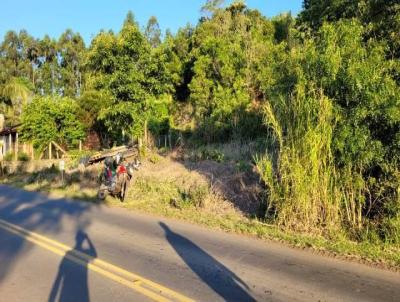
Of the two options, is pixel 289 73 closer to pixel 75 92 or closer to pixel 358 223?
pixel 358 223

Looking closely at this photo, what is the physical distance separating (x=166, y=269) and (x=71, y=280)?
4.67 feet

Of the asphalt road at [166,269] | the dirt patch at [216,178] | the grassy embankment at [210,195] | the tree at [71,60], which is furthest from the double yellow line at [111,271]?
the tree at [71,60]

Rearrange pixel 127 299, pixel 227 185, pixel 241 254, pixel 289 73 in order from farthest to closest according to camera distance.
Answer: pixel 227 185
pixel 289 73
pixel 241 254
pixel 127 299

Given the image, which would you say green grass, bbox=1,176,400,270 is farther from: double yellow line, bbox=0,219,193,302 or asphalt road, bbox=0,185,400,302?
double yellow line, bbox=0,219,193,302

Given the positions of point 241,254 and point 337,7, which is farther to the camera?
point 337,7

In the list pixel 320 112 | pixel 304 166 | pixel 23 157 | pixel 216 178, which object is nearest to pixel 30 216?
pixel 216 178

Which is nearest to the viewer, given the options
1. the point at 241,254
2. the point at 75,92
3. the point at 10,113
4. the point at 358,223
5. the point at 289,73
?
the point at 241,254

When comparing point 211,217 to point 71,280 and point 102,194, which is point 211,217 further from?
point 71,280

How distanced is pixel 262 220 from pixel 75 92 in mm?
62686

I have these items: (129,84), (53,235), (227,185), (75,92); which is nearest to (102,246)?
(53,235)

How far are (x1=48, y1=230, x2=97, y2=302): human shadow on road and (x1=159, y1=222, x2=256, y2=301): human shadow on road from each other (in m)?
1.60

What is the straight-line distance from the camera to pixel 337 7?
15969 millimetres

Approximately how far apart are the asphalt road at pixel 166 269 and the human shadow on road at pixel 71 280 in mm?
13

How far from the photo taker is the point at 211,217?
12000 mm
